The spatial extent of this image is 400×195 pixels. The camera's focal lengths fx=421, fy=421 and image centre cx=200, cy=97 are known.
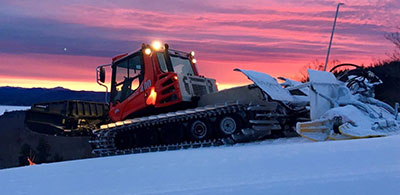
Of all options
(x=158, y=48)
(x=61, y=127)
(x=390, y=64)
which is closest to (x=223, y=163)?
(x=158, y=48)

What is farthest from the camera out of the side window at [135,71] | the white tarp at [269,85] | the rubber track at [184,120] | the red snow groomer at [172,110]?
the side window at [135,71]

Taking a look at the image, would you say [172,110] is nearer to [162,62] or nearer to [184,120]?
[184,120]

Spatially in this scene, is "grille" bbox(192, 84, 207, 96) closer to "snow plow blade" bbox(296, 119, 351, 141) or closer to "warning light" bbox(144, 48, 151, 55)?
"warning light" bbox(144, 48, 151, 55)

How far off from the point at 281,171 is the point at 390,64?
31.2 metres

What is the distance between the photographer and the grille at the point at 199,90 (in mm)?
A: 11273

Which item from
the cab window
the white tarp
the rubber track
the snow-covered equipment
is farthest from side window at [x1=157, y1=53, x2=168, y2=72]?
the snow-covered equipment

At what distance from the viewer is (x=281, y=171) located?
3.93 meters

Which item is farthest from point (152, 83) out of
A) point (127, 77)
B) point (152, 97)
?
point (127, 77)

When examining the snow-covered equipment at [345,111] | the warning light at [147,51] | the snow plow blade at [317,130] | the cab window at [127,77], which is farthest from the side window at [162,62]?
the snow plow blade at [317,130]

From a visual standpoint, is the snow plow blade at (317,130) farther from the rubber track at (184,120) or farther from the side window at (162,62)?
the side window at (162,62)

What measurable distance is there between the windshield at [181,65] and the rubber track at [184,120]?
1898 mm

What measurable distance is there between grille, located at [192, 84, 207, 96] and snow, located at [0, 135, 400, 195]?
5.88 m

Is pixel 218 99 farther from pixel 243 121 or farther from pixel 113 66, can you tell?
pixel 113 66

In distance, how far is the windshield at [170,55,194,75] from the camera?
38.7ft
